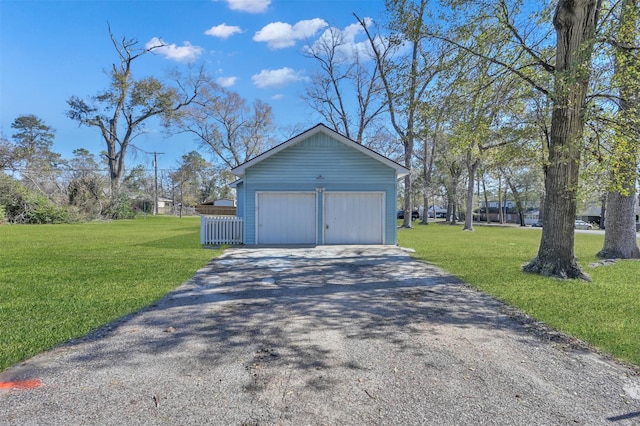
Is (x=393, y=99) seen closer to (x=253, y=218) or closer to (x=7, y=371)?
(x=253, y=218)

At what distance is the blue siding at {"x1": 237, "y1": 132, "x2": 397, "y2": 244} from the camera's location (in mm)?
12781

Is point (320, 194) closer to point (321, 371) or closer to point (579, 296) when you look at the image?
point (579, 296)

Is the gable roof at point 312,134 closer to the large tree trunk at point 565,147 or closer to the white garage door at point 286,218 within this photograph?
the white garage door at point 286,218

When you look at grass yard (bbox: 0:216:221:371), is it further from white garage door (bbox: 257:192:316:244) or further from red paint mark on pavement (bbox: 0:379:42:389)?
white garage door (bbox: 257:192:316:244)

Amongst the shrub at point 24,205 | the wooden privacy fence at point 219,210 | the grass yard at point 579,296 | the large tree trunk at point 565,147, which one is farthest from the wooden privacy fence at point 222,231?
the wooden privacy fence at point 219,210

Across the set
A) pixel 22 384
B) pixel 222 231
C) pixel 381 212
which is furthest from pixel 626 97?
pixel 222 231

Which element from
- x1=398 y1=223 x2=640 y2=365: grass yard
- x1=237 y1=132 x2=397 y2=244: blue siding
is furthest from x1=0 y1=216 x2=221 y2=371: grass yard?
x1=398 y1=223 x2=640 y2=365: grass yard

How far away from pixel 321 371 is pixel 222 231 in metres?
10.7

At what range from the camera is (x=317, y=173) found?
12.9m

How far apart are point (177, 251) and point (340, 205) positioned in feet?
19.1

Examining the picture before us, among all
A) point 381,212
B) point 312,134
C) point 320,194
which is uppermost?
point 312,134

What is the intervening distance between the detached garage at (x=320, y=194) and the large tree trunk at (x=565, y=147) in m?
5.89

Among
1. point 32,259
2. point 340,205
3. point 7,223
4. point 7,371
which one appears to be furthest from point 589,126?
point 7,223

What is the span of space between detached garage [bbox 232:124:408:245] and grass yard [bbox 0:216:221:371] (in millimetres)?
2686
